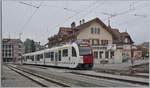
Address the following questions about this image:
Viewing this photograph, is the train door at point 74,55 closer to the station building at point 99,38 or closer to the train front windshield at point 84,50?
the train front windshield at point 84,50

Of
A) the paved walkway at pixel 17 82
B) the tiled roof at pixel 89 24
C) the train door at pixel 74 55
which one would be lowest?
the paved walkway at pixel 17 82

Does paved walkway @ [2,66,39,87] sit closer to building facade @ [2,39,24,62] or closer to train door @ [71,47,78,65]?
train door @ [71,47,78,65]

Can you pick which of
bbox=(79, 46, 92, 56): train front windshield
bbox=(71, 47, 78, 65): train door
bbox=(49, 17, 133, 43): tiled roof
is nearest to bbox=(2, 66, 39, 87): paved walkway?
bbox=(71, 47, 78, 65): train door

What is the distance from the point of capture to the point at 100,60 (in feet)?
222

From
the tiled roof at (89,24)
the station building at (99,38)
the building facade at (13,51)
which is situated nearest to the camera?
the station building at (99,38)

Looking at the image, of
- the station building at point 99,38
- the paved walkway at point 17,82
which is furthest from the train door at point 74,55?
the station building at point 99,38

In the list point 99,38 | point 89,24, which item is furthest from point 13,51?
point 89,24

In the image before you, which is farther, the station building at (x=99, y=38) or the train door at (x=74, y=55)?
the station building at (x=99, y=38)

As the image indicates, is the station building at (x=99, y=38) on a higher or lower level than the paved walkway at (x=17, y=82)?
higher

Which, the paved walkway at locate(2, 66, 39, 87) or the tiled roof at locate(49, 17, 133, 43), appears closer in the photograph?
the paved walkway at locate(2, 66, 39, 87)

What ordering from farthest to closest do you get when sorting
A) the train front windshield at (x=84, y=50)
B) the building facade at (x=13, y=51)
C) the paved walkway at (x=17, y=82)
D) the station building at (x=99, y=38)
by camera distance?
the building facade at (x=13, y=51) < the station building at (x=99, y=38) < the train front windshield at (x=84, y=50) < the paved walkway at (x=17, y=82)

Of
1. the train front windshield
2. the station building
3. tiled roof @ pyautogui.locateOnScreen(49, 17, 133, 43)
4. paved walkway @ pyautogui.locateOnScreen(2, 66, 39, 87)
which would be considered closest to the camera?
paved walkway @ pyautogui.locateOnScreen(2, 66, 39, 87)

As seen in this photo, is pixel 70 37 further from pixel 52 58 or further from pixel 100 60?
pixel 52 58

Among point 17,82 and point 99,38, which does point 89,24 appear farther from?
point 17,82
